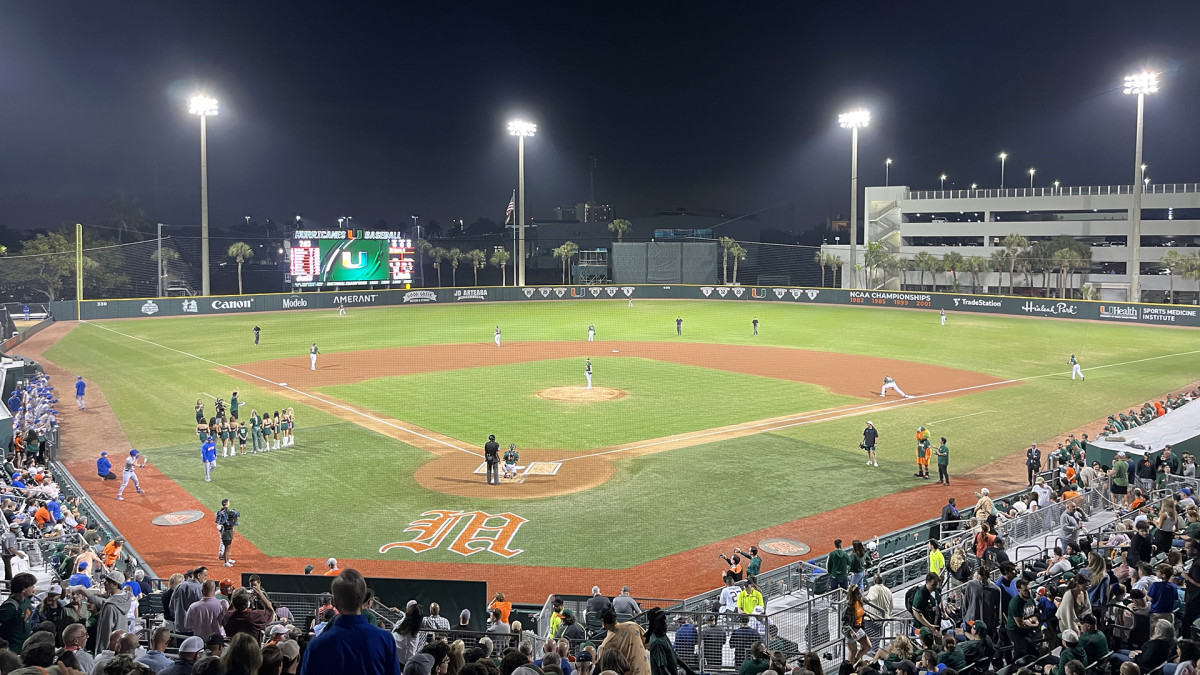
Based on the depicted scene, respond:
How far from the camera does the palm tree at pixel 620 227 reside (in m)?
120

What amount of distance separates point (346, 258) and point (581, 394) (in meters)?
40.7

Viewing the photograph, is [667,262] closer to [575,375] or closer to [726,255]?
[726,255]

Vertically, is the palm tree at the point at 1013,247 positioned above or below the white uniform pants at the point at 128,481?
above

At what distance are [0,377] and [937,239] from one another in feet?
304

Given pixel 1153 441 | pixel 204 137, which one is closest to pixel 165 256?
pixel 204 137

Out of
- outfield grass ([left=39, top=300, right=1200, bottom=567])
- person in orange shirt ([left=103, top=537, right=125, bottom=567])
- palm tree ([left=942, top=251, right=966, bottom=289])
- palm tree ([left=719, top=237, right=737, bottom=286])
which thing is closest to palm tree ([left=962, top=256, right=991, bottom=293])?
palm tree ([left=942, top=251, right=966, bottom=289])

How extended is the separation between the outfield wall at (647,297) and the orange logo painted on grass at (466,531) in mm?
55175

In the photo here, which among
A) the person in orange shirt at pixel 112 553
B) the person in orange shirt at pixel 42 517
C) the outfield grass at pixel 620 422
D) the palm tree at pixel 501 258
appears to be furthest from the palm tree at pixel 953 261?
the person in orange shirt at pixel 42 517

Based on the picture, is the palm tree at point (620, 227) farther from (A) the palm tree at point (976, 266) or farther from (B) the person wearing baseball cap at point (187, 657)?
(B) the person wearing baseball cap at point (187, 657)

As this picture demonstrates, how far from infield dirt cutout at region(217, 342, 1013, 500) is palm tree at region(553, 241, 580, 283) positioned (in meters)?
56.6

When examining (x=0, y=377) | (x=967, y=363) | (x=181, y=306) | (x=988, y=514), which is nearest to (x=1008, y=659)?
(x=988, y=514)

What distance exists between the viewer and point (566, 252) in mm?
110938

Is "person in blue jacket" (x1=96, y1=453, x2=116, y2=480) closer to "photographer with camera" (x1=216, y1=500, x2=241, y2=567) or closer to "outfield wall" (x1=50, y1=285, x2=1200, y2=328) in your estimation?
"photographer with camera" (x1=216, y1=500, x2=241, y2=567)

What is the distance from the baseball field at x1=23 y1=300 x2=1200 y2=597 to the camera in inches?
762
